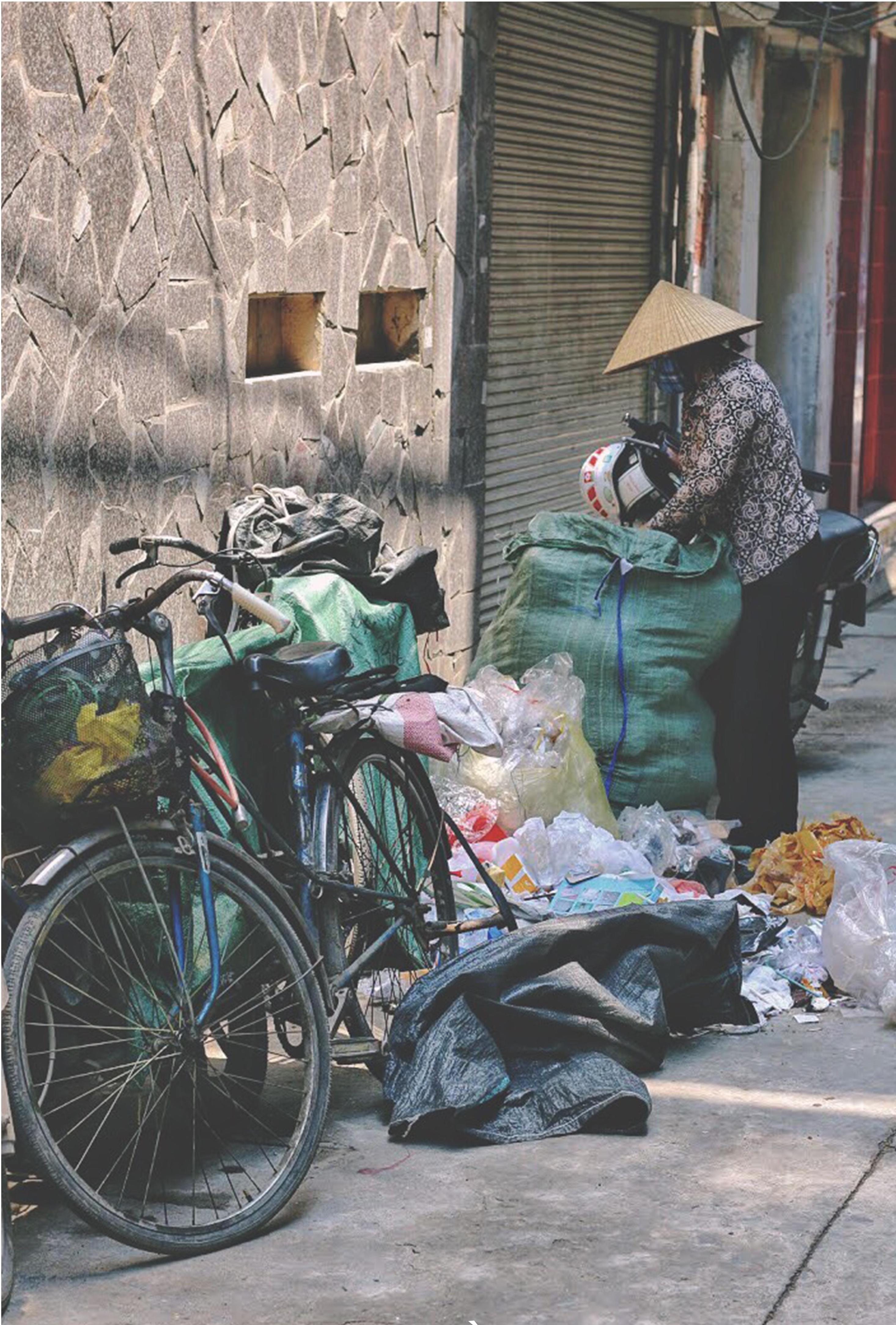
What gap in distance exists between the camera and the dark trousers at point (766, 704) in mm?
7008

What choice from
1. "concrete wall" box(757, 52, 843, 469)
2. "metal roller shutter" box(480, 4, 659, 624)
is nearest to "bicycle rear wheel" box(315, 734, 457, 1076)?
"metal roller shutter" box(480, 4, 659, 624)

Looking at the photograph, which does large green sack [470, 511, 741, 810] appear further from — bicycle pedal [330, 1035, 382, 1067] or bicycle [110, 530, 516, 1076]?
bicycle pedal [330, 1035, 382, 1067]

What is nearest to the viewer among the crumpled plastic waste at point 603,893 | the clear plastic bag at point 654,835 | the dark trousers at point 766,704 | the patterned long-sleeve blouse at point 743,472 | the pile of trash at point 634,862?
the pile of trash at point 634,862

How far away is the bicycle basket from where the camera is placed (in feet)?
12.6

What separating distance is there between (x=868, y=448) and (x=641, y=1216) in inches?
526

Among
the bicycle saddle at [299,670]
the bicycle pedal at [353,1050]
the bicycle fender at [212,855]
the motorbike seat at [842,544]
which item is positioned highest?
the motorbike seat at [842,544]

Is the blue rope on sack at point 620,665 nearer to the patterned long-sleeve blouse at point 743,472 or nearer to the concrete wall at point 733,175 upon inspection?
the patterned long-sleeve blouse at point 743,472

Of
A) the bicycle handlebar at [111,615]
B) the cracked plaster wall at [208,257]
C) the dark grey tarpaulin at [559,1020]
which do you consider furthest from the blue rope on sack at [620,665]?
the bicycle handlebar at [111,615]

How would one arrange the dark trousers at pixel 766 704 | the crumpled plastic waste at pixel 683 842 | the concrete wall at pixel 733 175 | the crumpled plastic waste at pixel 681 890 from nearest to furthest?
the crumpled plastic waste at pixel 681 890 < the crumpled plastic waste at pixel 683 842 < the dark trousers at pixel 766 704 < the concrete wall at pixel 733 175

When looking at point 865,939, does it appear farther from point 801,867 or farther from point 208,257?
point 208,257

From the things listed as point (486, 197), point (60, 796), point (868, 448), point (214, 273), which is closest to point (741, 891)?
point (214, 273)

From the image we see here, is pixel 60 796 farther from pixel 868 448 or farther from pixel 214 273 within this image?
pixel 868 448

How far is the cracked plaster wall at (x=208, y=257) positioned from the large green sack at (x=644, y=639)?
0.98 m

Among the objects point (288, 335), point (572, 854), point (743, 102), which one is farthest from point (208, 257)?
point (743, 102)
